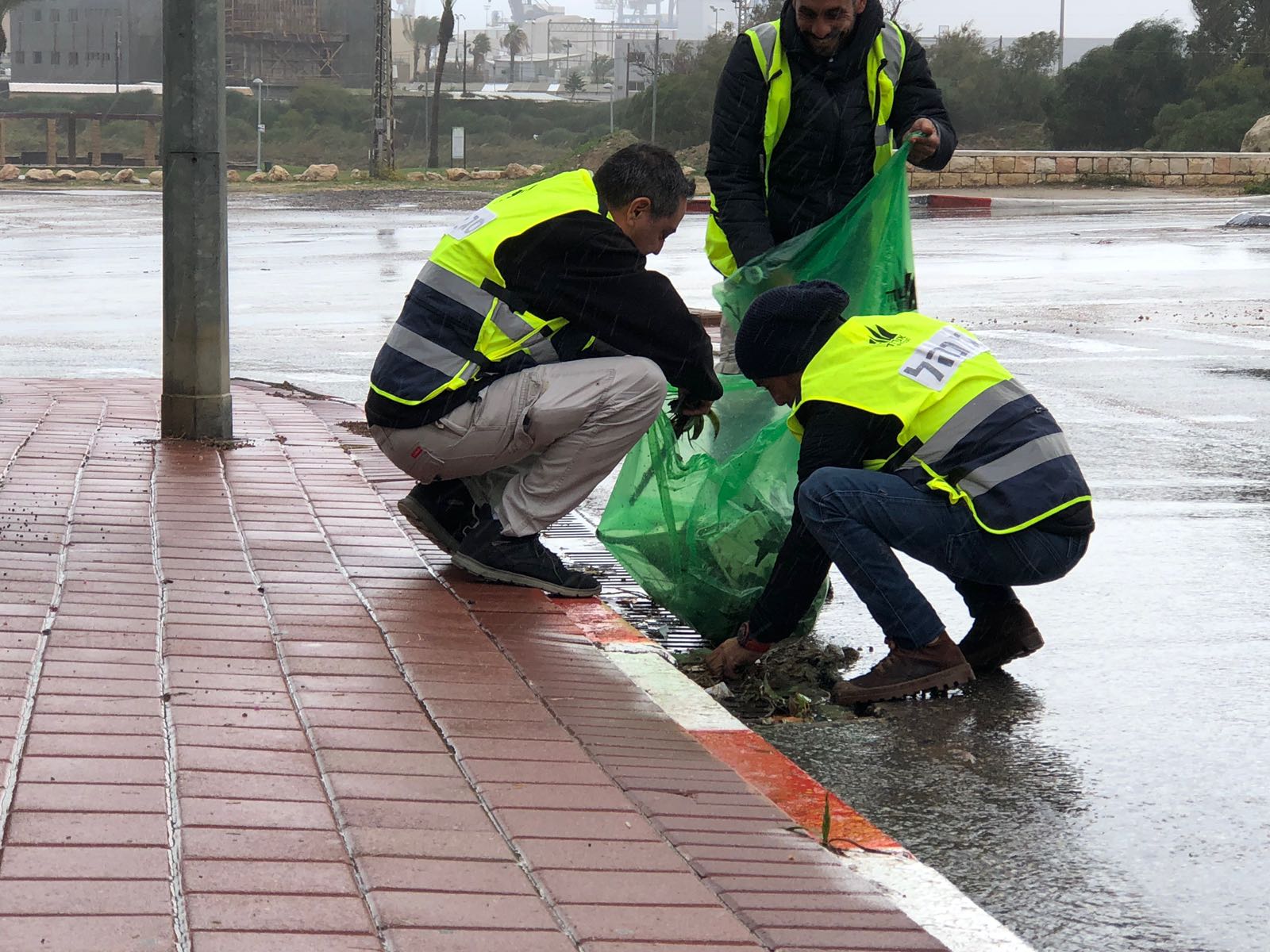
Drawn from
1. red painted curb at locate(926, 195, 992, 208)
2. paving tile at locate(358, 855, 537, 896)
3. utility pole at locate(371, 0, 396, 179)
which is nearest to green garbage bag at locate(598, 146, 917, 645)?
paving tile at locate(358, 855, 537, 896)

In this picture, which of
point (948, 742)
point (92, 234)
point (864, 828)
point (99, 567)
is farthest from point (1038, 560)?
point (92, 234)

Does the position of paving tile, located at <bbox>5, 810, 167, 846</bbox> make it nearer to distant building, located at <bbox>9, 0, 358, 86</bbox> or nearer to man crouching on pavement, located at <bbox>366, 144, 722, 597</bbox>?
man crouching on pavement, located at <bbox>366, 144, 722, 597</bbox>

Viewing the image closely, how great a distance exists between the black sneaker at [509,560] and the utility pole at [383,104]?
40.4 metres

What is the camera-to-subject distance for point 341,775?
3.13 metres

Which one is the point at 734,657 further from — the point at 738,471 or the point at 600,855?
the point at 600,855

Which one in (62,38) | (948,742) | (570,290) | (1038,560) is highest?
(62,38)

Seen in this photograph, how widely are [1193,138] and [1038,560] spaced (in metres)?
38.8

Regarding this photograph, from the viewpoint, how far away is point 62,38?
8906 cm

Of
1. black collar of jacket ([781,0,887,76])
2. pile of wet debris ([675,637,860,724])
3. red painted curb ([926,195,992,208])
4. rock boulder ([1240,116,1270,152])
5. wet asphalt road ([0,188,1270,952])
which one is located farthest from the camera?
rock boulder ([1240,116,1270,152])

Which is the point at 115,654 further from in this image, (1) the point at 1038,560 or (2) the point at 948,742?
(1) the point at 1038,560

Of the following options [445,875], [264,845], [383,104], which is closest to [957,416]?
[445,875]

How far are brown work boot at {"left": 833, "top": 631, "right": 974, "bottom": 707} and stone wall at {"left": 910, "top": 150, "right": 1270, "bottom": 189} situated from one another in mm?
31250

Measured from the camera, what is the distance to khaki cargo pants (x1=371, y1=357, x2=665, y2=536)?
15.5 feet

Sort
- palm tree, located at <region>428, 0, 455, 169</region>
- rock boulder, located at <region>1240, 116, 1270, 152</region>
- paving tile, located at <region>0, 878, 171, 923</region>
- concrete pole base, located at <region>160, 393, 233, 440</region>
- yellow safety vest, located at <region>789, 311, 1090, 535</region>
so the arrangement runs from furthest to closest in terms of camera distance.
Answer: palm tree, located at <region>428, 0, 455, 169</region> → rock boulder, located at <region>1240, 116, 1270, 152</region> → concrete pole base, located at <region>160, 393, 233, 440</region> → yellow safety vest, located at <region>789, 311, 1090, 535</region> → paving tile, located at <region>0, 878, 171, 923</region>
